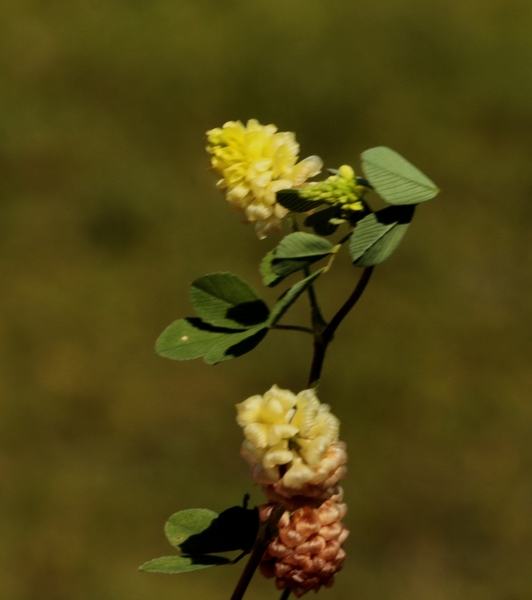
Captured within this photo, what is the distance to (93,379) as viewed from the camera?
2809 mm

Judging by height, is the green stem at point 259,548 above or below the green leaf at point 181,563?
above

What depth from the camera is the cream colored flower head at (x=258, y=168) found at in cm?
52

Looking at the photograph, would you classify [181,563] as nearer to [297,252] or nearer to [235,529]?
[235,529]

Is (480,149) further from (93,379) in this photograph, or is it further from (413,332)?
(93,379)

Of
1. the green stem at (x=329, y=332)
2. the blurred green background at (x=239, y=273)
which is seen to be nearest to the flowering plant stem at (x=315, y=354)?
the green stem at (x=329, y=332)

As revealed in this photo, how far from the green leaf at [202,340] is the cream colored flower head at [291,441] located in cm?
6

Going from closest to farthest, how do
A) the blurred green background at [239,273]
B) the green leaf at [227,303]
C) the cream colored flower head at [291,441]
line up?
the cream colored flower head at [291,441], the green leaf at [227,303], the blurred green background at [239,273]

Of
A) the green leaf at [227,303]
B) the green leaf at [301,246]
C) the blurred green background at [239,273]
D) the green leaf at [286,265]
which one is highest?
the green leaf at [301,246]

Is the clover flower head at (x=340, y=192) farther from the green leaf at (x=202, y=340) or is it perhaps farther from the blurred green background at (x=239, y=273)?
the blurred green background at (x=239, y=273)

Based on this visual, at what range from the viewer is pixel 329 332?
1.57ft

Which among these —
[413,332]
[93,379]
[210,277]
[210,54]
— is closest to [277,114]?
[210,54]

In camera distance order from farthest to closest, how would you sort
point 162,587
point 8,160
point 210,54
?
point 210,54 → point 8,160 → point 162,587

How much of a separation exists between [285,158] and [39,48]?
3468 mm

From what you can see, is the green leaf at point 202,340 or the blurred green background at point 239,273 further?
the blurred green background at point 239,273
